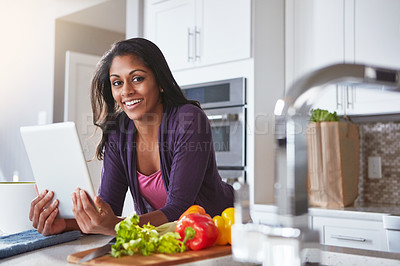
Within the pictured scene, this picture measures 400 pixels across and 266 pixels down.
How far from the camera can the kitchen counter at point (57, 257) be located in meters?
0.99

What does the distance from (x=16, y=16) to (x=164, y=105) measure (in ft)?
12.6

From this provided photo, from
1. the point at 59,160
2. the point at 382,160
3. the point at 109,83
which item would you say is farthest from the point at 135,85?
the point at 382,160

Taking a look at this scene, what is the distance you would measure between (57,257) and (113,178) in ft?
2.22

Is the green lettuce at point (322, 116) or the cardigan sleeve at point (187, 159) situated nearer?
the cardigan sleeve at point (187, 159)

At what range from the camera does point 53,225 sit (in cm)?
137

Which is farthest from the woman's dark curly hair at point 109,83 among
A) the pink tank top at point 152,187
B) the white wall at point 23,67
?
the white wall at point 23,67

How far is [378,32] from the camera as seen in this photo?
2.48m

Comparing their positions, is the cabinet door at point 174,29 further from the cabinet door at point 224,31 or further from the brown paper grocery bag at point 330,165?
the brown paper grocery bag at point 330,165

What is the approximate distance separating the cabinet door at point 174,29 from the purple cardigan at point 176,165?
1.32 meters

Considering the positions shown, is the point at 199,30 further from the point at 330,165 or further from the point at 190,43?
the point at 330,165

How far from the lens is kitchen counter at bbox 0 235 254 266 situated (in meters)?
0.99

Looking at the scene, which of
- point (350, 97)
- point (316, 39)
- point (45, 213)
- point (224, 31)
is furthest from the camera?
point (224, 31)

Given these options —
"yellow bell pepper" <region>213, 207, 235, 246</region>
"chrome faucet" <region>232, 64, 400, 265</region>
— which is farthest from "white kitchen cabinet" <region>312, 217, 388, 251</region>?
"chrome faucet" <region>232, 64, 400, 265</region>

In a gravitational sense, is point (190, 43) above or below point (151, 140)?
above
